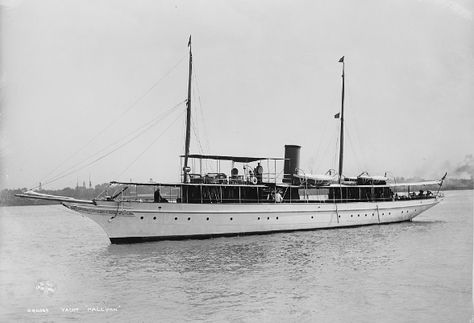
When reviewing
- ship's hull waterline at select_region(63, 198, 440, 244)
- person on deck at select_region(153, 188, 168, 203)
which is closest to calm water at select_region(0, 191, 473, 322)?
ship's hull waterline at select_region(63, 198, 440, 244)

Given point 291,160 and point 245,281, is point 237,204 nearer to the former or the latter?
point 291,160

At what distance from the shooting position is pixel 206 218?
22.7 m

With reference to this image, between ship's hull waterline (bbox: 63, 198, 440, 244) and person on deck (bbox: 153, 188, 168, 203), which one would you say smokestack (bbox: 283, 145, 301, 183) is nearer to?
ship's hull waterline (bbox: 63, 198, 440, 244)

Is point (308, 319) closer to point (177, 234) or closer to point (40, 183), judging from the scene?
point (40, 183)

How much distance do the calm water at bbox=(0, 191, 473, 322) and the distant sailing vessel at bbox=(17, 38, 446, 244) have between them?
3.76ft

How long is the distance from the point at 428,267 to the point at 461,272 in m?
1.06

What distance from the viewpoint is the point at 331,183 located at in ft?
98.7

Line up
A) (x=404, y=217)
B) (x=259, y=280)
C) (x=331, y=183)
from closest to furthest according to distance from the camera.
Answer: (x=259, y=280) < (x=331, y=183) < (x=404, y=217)

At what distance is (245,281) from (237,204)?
986 cm

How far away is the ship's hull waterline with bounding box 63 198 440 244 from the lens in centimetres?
2128

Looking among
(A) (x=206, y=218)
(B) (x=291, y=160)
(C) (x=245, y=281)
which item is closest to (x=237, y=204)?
(A) (x=206, y=218)

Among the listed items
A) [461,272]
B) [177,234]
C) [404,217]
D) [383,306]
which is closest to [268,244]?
[177,234]

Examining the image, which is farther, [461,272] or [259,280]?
[461,272]

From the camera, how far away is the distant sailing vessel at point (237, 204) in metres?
21.5
